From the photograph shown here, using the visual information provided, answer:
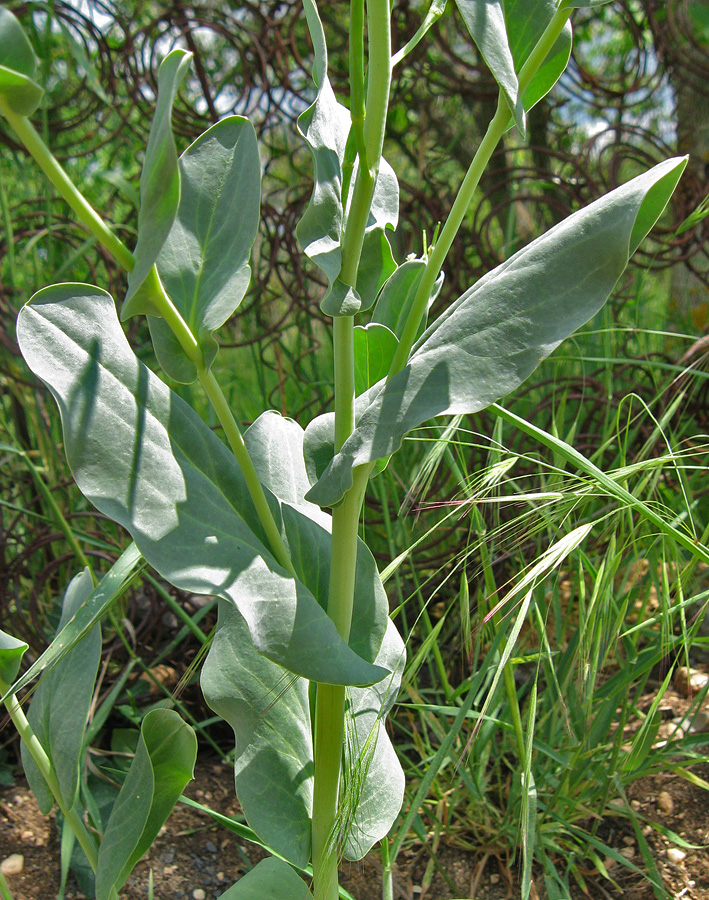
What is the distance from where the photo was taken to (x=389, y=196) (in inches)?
21.5

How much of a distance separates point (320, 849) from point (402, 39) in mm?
1542

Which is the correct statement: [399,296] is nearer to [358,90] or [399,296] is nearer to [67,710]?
[358,90]

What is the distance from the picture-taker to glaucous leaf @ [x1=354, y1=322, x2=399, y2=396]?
0.51 metres

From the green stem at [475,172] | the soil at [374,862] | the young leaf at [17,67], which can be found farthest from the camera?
the soil at [374,862]

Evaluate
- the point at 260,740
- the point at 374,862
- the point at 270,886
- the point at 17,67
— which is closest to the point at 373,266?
the point at 17,67

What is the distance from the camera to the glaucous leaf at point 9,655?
1.57ft

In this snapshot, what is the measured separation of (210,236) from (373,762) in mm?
417

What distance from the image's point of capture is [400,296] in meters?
0.52

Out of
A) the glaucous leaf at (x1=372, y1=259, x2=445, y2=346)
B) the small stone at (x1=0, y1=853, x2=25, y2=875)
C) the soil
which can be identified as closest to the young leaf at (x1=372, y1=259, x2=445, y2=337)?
the glaucous leaf at (x1=372, y1=259, x2=445, y2=346)

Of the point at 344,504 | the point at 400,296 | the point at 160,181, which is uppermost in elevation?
the point at 160,181

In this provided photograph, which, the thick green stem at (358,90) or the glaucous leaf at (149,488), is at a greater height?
the thick green stem at (358,90)

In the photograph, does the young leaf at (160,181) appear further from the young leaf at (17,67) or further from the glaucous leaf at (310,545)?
the glaucous leaf at (310,545)

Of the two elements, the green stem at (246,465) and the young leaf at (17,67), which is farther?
the green stem at (246,465)

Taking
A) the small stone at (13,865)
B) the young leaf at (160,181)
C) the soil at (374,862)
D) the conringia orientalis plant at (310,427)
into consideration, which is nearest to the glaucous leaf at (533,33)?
the conringia orientalis plant at (310,427)
